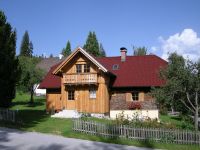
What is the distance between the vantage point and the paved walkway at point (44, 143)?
17.8m

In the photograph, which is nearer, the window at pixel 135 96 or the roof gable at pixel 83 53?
the roof gable at pixel 83 53

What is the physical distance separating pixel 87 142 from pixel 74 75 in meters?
15.3

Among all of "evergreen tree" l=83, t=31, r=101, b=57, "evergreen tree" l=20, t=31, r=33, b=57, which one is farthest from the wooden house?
"evergreen tree" l=20, t=31, r=33, b=57

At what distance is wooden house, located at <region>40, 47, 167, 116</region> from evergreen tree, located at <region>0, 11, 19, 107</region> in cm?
437

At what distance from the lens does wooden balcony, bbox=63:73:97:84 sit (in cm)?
3388

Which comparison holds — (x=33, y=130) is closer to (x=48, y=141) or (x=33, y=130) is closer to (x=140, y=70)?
(x=48, y=141)

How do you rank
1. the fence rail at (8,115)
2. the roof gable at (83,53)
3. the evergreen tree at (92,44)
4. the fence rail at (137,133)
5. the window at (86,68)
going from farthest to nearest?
1. the evergreen tree at (92,44)
2. the window at (86,68)
3. the roof gable at (83,53)
4. the fence rail at (8,115)
5. the fence rail at (137,133)

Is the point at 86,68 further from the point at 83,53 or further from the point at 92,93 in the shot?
the point at 92,93

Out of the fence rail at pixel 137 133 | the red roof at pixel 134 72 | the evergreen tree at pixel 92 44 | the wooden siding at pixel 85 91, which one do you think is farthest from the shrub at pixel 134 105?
the evergreen tree at pixel 92 44

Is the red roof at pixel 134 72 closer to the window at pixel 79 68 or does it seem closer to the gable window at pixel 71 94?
the gable window at pixel 71 94

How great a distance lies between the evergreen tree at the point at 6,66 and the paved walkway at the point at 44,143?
11.2 meters

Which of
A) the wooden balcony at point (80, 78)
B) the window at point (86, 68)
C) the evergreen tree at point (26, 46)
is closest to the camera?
the wooden balcony at point (80, 78)

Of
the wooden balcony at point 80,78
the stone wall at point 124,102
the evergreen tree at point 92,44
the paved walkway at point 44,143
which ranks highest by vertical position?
the evergreen tree at point 92,44

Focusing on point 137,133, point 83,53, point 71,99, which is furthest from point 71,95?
point 137,133
